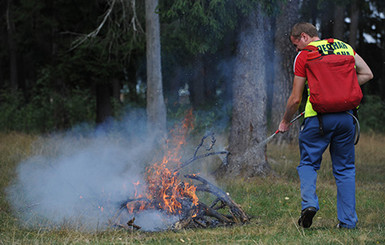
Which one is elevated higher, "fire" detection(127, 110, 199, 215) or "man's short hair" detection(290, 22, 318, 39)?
"man's short hair" detection(290, 22, 318, 39)

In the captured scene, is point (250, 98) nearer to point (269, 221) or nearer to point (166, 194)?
point (269, 221)

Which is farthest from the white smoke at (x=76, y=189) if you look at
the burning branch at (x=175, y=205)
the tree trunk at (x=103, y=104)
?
the tree trunk at (x=103, y=104)

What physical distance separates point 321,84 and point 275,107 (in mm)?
9092

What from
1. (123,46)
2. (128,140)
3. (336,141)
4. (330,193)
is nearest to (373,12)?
(123,46)

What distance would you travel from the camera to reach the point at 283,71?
13094mm

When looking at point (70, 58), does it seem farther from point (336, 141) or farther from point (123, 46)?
point (336, 141)

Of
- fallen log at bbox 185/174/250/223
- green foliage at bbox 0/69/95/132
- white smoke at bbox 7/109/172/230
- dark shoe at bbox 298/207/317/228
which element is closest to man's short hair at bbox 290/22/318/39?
dark shoe at bbox 298/207/317/228

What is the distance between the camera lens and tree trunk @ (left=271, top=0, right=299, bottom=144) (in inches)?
508

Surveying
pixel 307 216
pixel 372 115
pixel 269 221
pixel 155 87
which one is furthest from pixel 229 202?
pixel 372 115

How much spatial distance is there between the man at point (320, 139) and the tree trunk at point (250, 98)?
135 inches

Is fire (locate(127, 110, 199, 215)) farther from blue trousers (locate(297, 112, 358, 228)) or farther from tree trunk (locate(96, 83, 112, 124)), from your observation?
tree trunk (locate(96, 83, 112, 124))

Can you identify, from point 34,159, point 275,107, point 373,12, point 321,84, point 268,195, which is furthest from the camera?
point 373,12

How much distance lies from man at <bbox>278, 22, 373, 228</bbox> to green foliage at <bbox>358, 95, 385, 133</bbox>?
15248 mm

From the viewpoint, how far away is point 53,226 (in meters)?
4.65
